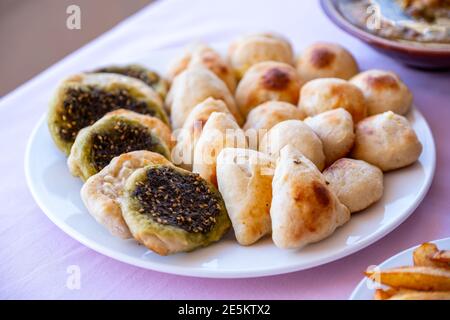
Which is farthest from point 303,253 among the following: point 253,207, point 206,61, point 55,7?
point 55,7

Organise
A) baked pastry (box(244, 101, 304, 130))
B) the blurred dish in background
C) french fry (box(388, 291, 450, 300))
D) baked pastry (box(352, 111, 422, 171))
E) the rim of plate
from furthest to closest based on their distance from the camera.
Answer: the blurred dish in background → baked pastry (box(244, 101, 304, 130)) → baked pastry (box(352, 111, 422, 171)) → the rim of plate → french fry (box(388, 291, 450, 300))

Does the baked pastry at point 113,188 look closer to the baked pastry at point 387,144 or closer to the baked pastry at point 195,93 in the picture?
the baked pastry at point 195,93

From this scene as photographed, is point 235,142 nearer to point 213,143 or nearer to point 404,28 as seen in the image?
point 213,143

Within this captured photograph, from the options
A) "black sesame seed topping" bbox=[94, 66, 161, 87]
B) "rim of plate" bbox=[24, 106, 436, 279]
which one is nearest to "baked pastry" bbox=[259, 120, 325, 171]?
"rim of plate" bbox=[24, 106, 436, 279]

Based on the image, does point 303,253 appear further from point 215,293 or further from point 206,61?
point 206,61

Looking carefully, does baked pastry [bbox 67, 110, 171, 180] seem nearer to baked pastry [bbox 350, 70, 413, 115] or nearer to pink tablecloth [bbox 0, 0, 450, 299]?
pink tablecloth [bbox 0, 0, 450, 299]

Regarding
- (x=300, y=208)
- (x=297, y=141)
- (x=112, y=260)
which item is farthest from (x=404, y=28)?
(x=112, y=260)

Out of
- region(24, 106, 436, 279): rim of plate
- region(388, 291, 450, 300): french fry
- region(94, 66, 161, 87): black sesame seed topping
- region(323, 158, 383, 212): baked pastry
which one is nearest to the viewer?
region(388, 291, 450, 300): french fry
